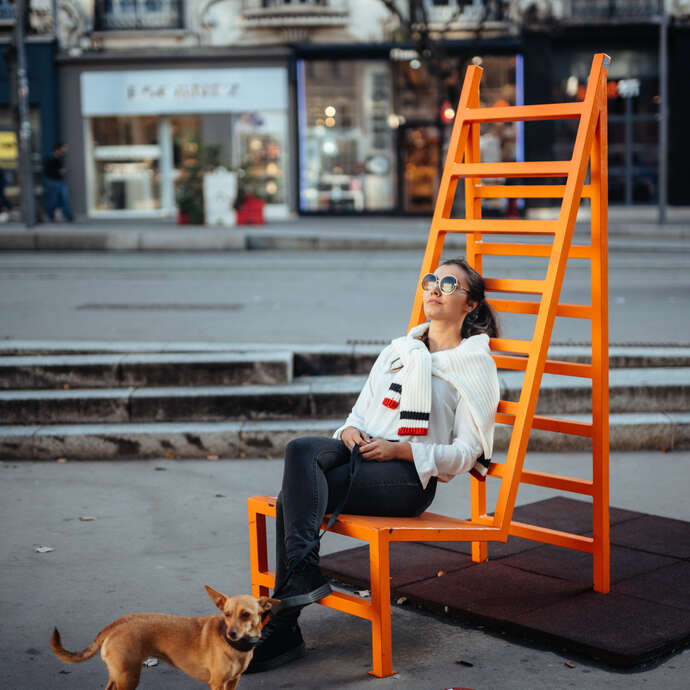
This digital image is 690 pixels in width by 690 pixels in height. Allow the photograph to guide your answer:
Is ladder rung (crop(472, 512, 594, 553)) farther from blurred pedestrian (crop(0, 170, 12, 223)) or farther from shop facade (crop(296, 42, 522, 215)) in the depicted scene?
blurred pedestrian (crop(0, 170, 12, 223))

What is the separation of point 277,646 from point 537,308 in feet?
5.46

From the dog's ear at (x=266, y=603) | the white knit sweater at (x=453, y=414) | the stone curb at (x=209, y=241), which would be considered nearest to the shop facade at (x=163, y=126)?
the stone curb at (x=209, y=241)

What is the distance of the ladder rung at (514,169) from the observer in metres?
4.03

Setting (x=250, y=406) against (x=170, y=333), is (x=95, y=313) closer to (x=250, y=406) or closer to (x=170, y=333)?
(x=170, y=333)

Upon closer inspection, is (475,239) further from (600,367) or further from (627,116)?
(627,116)

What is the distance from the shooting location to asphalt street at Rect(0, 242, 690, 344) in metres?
8.58

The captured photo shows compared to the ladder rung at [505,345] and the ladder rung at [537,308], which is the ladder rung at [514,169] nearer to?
the ladder rung at [537,308]

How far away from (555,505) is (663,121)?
16142 mm

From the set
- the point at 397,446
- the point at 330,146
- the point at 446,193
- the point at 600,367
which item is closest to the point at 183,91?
the point at 330,146

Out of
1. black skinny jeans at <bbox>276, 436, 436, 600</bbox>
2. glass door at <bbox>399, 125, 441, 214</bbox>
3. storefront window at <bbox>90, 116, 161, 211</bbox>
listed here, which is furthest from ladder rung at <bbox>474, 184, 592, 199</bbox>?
storefront window at <bbox>90, 116, 161, 211</bbox>

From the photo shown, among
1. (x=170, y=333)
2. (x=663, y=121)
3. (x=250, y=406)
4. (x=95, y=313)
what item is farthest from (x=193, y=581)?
(x=663, y=121)

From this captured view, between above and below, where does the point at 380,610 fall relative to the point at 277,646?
above

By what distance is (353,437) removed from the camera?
3.96 metres

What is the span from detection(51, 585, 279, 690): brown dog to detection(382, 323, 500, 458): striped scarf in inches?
37.8
